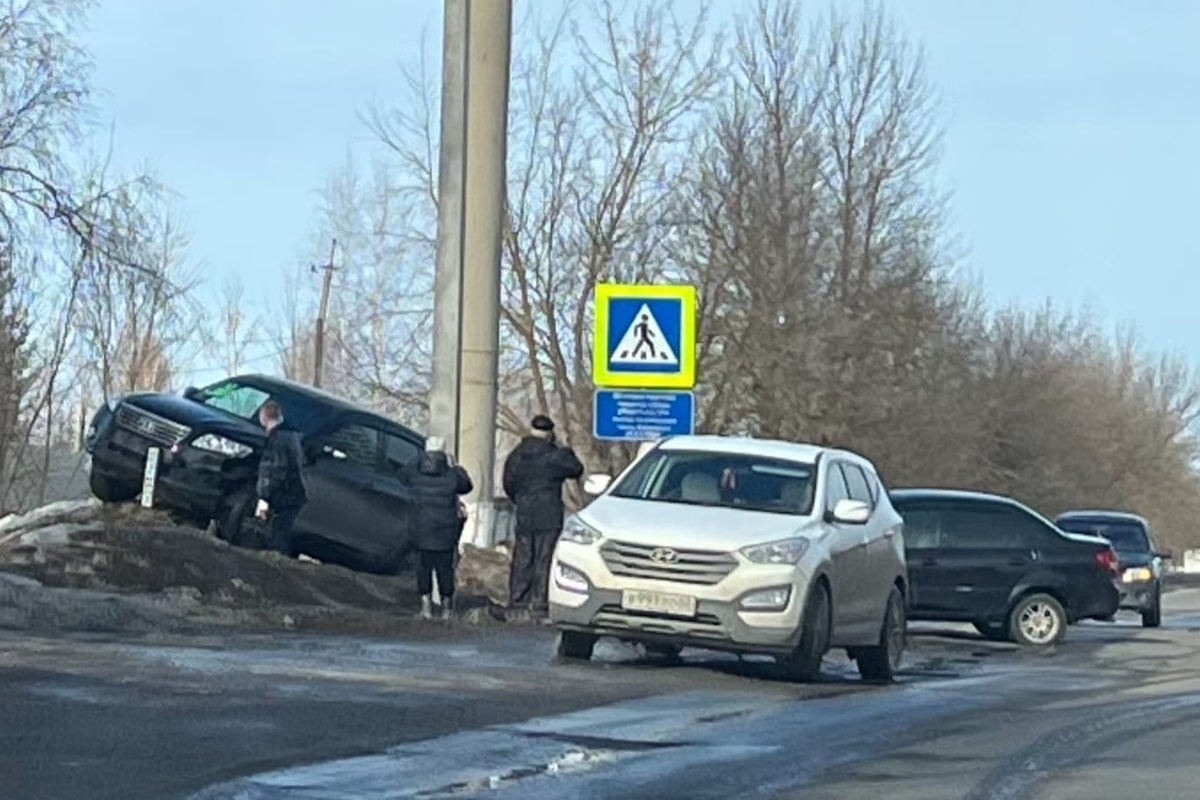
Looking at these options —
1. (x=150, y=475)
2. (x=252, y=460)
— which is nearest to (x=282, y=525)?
(x=252, y=460)

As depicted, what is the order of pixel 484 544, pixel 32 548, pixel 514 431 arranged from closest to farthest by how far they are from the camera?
pixel 32 548
pixel 484 544
pixel 514 431

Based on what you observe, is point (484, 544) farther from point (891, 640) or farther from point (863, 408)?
point (863, 408)

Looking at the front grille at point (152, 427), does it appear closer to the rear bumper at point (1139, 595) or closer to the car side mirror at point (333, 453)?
the car side mirror at point (333, 453)

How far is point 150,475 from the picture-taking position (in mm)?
19953

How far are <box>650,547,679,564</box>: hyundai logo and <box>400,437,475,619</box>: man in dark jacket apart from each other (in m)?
3.91

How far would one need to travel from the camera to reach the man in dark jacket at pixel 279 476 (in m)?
18.8

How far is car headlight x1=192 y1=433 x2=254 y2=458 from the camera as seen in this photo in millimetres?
19953

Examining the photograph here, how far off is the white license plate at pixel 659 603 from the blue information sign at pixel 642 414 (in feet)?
13.7

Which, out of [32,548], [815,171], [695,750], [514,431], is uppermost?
[815,171]

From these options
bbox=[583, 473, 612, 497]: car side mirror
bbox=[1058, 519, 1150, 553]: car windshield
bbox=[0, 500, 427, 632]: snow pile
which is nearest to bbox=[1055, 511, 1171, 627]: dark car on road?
bbox=[1058, 519, 1150, 553]: car windshield

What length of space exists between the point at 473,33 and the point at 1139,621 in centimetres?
1434

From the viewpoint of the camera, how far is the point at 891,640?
680 inches

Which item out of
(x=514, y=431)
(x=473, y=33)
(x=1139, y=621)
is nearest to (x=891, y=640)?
(x=473, y=33)

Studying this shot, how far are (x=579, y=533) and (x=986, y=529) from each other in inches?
382
